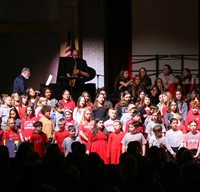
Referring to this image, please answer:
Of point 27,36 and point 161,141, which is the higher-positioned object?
point 27,36

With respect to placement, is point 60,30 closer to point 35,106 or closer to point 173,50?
point 173,50

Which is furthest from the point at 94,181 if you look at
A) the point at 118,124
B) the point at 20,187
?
the point at 118,124

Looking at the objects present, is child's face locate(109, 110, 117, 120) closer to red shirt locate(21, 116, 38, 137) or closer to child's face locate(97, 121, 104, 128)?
child's face locate(97, 121, 104, 128)

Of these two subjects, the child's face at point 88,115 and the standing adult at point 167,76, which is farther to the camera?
the standing adult at point 167,76

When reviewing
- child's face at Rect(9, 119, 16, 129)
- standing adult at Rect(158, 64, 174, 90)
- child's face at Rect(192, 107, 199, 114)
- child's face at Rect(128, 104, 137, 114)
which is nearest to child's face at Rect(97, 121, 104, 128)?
child's face at Rect(128, 104, 137, 114)

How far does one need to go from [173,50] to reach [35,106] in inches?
324

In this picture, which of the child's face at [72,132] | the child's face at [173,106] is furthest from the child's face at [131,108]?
the child's face at [72,132]

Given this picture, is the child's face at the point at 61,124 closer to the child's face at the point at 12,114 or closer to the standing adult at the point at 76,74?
the child's face at the point at 12,114

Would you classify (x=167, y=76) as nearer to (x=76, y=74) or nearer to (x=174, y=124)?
(x=76, y=74)

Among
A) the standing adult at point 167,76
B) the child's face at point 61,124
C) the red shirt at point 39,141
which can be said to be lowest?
the red shirt at point 39,141

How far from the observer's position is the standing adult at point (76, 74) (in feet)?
66.9

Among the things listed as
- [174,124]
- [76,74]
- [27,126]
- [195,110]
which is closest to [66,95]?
[27,126]

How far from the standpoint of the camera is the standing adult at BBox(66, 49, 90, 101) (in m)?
20.4

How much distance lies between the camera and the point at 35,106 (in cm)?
1845
